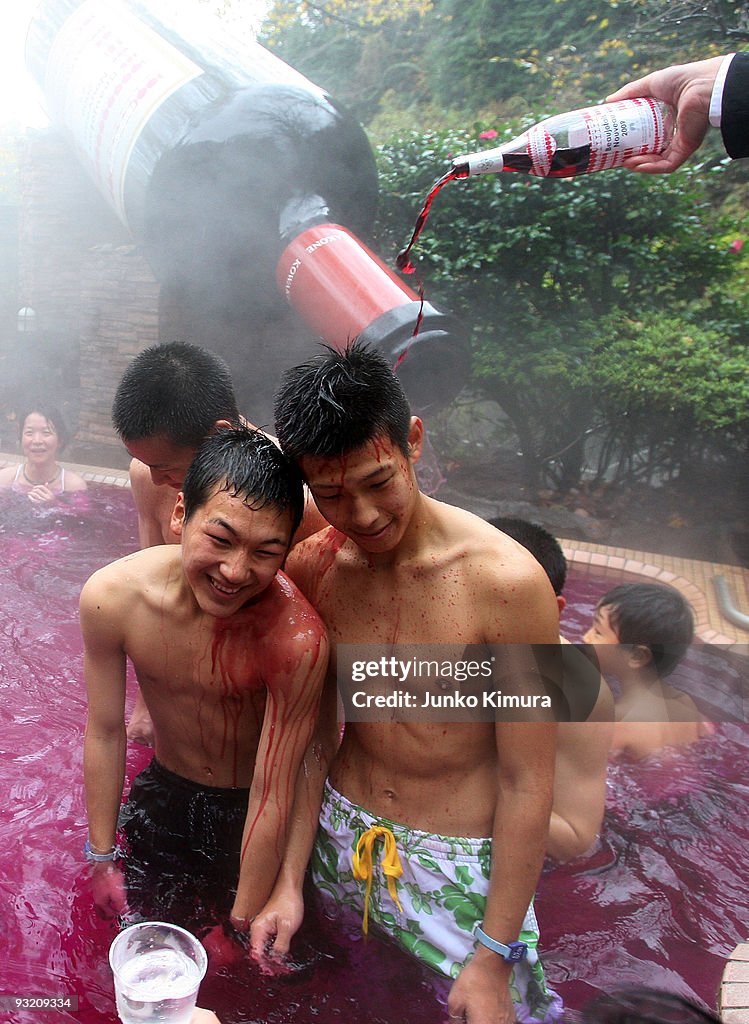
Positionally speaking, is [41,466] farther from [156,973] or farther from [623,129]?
[156,973]

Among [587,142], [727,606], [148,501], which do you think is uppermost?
[587,142]

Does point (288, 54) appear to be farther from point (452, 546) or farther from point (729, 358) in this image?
point (452, 546)

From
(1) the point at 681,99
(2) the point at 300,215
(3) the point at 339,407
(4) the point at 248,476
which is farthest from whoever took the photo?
(2) the point at 300,215

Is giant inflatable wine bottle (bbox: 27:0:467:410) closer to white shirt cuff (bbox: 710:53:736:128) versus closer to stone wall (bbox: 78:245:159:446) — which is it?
stone wall (bbox: 78:245:159:446)

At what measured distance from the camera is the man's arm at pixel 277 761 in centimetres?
206

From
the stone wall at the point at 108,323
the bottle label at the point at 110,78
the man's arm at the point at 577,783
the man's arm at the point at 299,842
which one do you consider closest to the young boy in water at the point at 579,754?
the man's arm at the point at 577,783

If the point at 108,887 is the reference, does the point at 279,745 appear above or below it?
above

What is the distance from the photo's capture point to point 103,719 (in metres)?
2.24

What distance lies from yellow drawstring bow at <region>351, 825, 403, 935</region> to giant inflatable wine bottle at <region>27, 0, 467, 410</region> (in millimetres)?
4004

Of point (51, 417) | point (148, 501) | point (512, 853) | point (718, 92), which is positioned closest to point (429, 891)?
point (512, 853)

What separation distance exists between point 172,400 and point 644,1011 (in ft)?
6.88

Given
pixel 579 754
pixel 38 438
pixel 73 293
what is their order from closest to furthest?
1. pixel 579 754
2. pixel 38 438
3. pixel 73 293

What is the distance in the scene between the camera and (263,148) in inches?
255

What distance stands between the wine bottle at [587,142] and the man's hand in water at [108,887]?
2.53 meters
